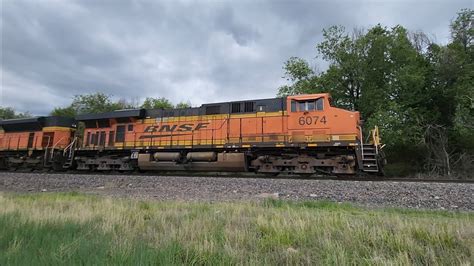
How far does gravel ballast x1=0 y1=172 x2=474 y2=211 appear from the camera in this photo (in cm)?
686

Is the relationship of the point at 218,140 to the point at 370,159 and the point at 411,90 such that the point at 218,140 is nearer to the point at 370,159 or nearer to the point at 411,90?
the point at 370,159

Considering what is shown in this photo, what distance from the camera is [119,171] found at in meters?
16.7

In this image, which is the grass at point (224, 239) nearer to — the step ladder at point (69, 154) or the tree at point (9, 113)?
the step ladder at point (69, 154)

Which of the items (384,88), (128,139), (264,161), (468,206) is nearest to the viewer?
(468,206)

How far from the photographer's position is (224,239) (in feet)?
12.3

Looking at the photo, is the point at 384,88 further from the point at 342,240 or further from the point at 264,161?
the point at 342,240

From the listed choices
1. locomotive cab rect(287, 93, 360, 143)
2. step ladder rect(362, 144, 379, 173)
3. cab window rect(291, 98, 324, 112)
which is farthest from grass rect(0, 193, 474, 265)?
cab window rect(291, 98, 324, 112)

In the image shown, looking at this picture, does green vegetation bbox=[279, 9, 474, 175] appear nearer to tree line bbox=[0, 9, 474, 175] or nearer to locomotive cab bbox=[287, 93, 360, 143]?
tree line bbox=[0, 9, 474, 175]

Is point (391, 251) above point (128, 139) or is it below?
below

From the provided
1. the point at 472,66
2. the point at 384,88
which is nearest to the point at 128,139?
the point at 384,88

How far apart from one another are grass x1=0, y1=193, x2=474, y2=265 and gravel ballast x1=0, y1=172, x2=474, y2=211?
1586 millimetres

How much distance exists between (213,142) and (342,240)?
1083 centimetres

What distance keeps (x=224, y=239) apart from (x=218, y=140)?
10479 millimetres

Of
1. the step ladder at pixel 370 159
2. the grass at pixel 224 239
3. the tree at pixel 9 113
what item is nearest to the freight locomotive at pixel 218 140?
the step ladder at pixel 370 159
